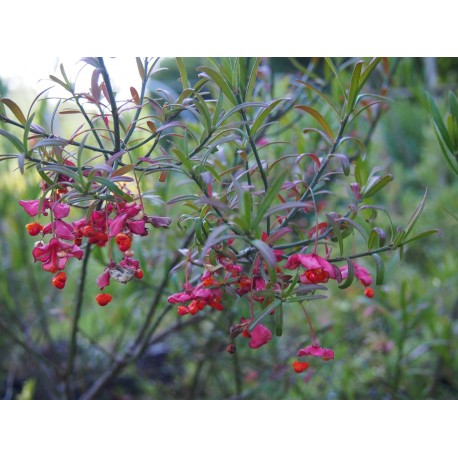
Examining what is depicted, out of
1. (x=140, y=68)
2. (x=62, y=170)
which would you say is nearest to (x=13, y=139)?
(x=62, y=170)

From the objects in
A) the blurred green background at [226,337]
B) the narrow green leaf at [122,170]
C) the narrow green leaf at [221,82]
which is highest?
the narrow green leaf at [221,82]

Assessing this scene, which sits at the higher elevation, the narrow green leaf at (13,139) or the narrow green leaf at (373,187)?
the narrow green leaf at (13,139)

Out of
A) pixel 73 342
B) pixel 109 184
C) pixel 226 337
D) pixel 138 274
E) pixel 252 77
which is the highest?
pixel 252 77

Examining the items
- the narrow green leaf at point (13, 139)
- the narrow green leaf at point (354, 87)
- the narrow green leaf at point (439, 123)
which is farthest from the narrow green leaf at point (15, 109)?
the narrow green leaf at point (439, 123)

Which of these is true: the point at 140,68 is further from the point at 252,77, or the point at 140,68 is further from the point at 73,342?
the point at 73,342

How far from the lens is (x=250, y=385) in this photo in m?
1.82

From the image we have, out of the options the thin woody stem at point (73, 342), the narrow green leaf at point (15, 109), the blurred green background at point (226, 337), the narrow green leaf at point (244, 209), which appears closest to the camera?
the narrow green leaf at point (244, 209)

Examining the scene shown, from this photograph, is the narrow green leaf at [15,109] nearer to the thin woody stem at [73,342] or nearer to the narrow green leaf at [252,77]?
the narrow green leaf at [252,77]

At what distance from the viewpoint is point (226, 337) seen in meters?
1.45

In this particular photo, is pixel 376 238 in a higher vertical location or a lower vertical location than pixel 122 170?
lower

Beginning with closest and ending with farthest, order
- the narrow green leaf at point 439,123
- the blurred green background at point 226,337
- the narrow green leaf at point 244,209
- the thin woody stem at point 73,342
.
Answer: the narrow green leaf at point 244,209 < the narrow green leaf at point 439,123 < the thin woody stem at point 73,342 < the blurred green background at point 226,337

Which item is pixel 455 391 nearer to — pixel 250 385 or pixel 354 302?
pixel 354 302

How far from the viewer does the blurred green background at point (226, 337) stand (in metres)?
1.47

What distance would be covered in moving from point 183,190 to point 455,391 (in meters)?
1.13
